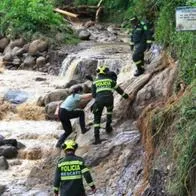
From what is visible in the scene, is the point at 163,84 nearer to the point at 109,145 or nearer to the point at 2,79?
the point at 109,145

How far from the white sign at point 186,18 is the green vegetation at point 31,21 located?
64.8ft

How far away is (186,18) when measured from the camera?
10062mm

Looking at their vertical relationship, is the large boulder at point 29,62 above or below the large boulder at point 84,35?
below

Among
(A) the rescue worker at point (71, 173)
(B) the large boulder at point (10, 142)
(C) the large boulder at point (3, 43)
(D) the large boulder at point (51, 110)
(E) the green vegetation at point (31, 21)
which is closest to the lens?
(A) the rescue worker at point (71, 173)

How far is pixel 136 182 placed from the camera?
1224 cm

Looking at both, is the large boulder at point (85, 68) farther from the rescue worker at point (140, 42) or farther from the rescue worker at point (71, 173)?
the rescue worker at point (71, 173)

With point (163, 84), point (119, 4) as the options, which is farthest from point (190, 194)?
point (119, 4)

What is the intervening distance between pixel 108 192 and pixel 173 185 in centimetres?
301

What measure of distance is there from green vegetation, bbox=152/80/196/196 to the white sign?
1348 millimetres

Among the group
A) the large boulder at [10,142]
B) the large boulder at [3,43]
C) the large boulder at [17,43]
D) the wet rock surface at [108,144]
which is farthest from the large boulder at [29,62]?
the large boulder at [10,142]

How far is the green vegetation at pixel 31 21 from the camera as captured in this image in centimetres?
3020

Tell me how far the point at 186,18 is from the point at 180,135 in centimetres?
197

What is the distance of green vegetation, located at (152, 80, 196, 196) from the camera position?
9.67 metres

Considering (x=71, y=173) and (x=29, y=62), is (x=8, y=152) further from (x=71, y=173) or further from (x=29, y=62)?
(x=29, y=62)
